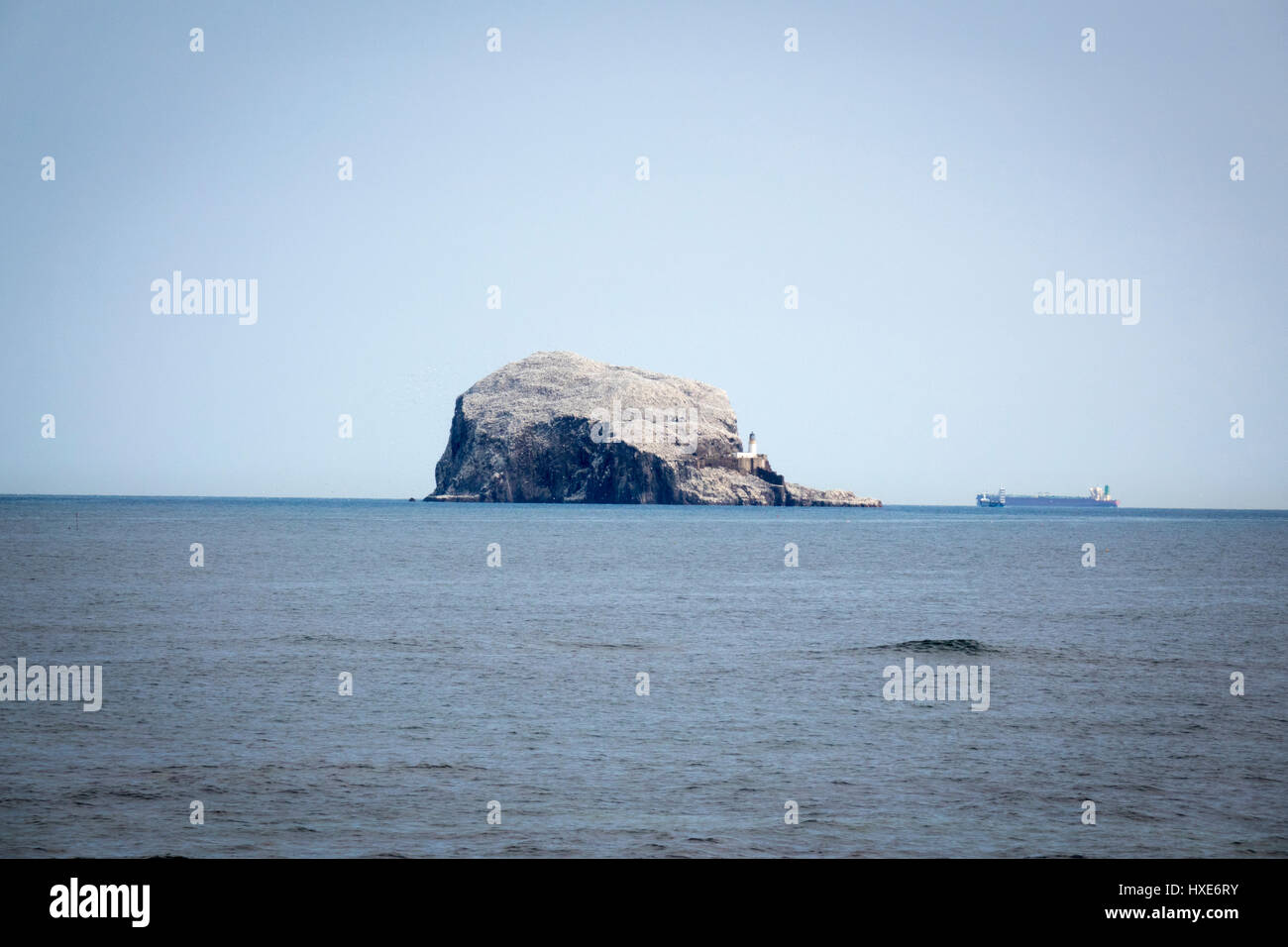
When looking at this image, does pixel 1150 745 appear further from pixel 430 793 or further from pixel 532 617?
pixel 532 617

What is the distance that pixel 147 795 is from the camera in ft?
44.4

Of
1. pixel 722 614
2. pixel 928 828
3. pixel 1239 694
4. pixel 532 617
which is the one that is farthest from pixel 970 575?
pixel 928 828

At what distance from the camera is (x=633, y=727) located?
58.7 ft

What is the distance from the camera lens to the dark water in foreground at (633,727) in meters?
12.4

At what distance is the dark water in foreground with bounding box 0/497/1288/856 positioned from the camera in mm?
12352

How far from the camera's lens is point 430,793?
13.7 m
